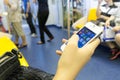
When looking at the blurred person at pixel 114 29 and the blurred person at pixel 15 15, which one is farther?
the blurred person at pixel 15 15

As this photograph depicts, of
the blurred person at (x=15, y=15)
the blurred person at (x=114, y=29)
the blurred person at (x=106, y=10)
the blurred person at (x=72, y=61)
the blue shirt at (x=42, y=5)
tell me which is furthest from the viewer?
the blue shirt at (x=42, y=5)

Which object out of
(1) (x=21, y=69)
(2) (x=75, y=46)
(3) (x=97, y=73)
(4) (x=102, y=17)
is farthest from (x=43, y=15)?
(2) (x=75, y=46)

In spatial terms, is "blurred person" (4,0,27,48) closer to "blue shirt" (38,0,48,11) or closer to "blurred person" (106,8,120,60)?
"blue shirt" (38,0,48,11)

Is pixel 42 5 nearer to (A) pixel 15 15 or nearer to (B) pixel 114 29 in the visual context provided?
(A) pixel 15 15

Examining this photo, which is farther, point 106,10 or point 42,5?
point 42,5

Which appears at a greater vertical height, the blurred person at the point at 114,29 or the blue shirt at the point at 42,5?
the blue shirt at the point at 42,5

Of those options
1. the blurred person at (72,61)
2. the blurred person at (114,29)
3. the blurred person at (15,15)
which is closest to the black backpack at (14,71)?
the blurred person at (72,61)

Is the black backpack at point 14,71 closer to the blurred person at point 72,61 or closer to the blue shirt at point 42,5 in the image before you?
the blurred person at point 72,61

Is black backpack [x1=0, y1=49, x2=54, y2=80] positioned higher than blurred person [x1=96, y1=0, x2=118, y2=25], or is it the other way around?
black backpack [x1=0, y1=49, x2=54, y2=80]

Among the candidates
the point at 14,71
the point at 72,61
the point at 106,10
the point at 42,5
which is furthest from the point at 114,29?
the point at 72,61

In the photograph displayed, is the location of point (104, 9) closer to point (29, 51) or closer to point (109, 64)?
point (109, 64)

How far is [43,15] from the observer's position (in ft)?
14.2

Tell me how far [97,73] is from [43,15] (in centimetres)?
195

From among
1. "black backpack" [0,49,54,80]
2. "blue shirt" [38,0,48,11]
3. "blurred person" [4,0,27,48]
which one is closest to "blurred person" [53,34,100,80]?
"black backpack" [0,49,54,80]
